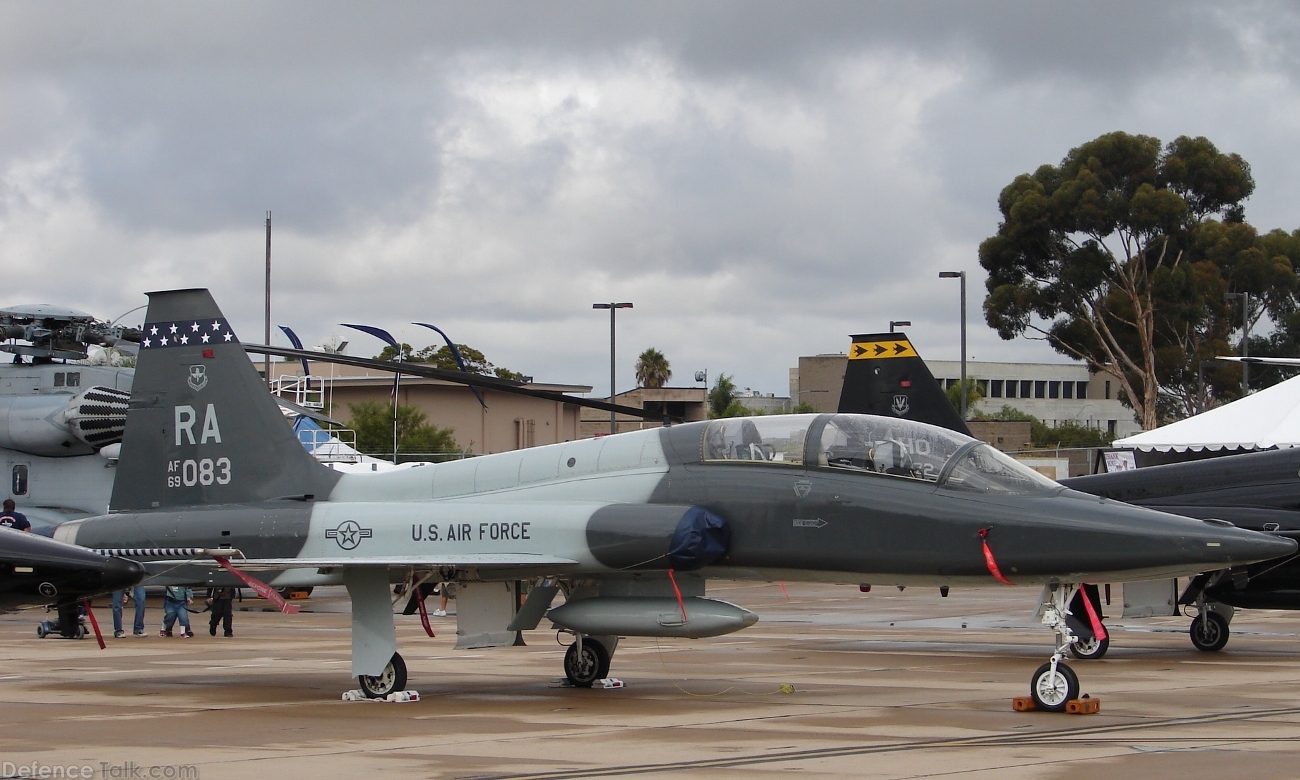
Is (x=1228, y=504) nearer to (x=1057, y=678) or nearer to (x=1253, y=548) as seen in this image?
(x=1253, y=548)

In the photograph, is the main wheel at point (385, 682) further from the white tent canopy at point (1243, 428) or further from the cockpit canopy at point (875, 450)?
the white tent canopy at point (1243, 428)

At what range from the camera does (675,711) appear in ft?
37.4

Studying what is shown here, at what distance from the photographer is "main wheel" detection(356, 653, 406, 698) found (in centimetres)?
1227

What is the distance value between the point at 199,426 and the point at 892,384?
10.1m

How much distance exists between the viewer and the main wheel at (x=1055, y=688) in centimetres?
1062

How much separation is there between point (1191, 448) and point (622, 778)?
25.2 meters

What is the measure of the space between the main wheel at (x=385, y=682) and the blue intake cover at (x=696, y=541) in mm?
2686

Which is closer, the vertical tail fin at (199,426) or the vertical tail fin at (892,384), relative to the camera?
the vertical tail fin at (199,426)

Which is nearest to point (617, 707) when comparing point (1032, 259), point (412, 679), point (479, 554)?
→ point (479, 554)

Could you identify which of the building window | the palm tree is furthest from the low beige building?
the palm tree

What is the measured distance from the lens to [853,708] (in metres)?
11.5

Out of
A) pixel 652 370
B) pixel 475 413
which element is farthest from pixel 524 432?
pixel 652 370

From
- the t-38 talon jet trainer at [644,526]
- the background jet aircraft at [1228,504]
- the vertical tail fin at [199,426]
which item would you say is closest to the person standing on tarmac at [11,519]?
the t-38 talon jet trainer at [644,526]

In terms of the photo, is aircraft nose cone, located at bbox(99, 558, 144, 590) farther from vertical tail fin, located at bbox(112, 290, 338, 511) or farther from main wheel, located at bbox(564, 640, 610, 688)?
main wheel, located at bbox(564, 640, 610, 688)
